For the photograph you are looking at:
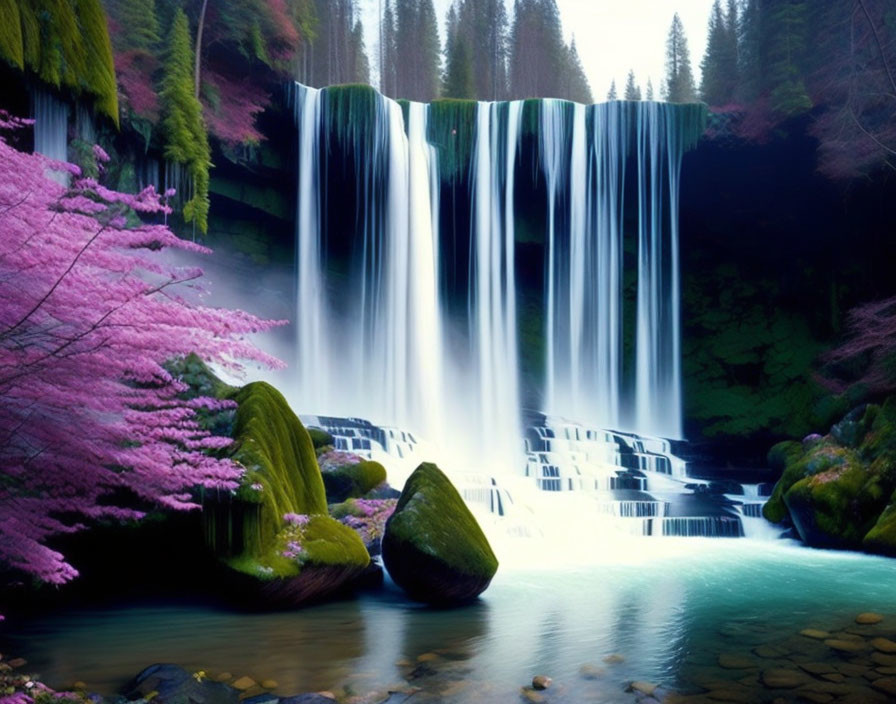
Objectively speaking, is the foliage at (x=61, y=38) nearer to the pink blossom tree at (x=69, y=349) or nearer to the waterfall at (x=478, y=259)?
the pink blossom tree at (x=69, y=349)

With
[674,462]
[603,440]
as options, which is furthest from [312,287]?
[674,462]

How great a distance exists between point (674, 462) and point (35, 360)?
Answer: 49.2ft

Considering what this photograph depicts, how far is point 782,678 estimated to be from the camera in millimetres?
5047

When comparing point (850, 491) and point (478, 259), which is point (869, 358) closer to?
point (850, 491)

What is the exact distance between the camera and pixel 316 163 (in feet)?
60.1

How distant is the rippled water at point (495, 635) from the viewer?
5.04 metres

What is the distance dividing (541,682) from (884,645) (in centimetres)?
316

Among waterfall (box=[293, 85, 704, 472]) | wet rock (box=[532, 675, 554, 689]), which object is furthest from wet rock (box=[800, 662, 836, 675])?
waterfall (box=[293, 85, 704, 472])

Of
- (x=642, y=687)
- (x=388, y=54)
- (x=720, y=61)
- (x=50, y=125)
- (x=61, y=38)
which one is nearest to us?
(x=642, y=687)

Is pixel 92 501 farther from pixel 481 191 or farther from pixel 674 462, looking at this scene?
pixel 481 191

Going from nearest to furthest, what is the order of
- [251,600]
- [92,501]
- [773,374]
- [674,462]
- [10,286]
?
1. [10,286]
2. [92,501]
3. [251,600]
4. [674,462]
5. [773,374]

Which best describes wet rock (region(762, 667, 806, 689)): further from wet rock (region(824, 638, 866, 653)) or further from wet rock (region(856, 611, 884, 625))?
wet rock (region(856, 611, 884, 625))

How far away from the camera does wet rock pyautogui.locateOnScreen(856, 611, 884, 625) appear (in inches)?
259

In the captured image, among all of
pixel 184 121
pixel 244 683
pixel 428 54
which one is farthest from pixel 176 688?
pixel 428 54
